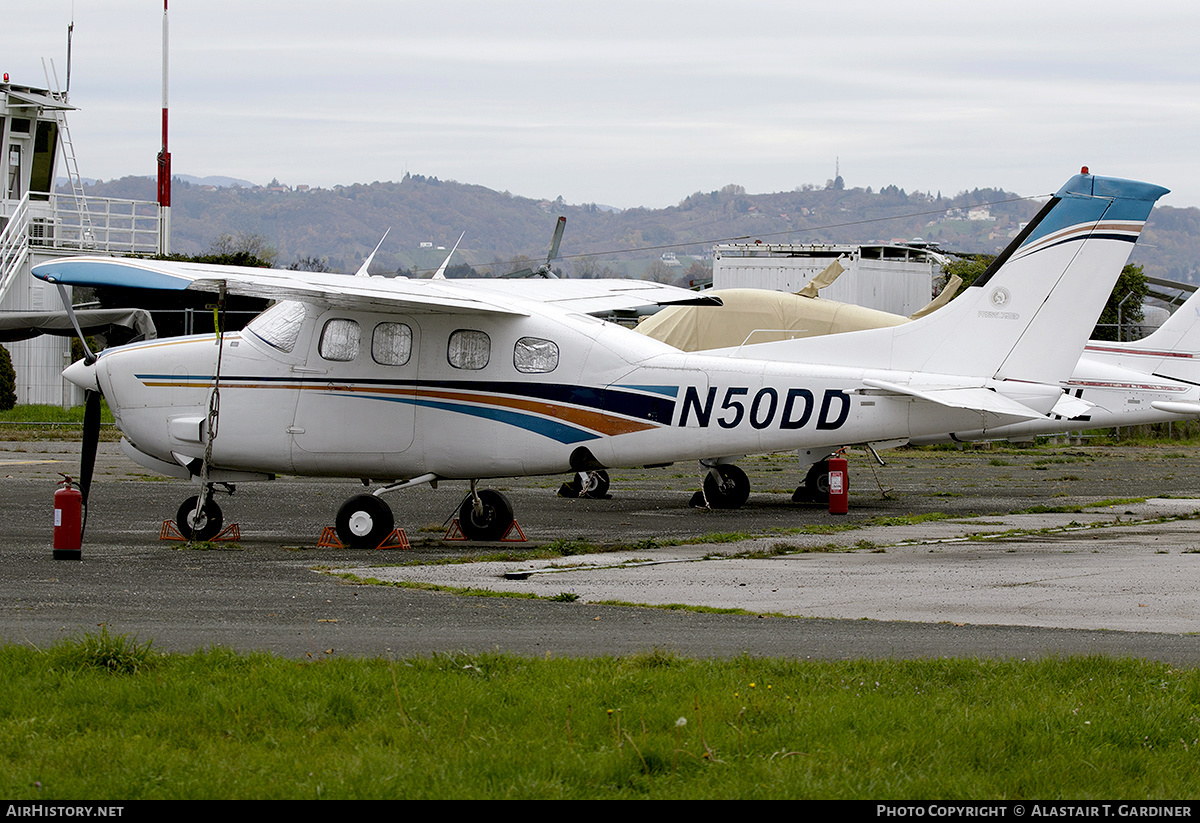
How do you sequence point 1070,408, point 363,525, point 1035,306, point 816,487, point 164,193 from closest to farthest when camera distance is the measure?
point 363,525 → point 1035,306 → point 1070,408 → point 816,487 → point 164,193

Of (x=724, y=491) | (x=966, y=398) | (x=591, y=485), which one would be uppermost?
(x=966, y=398)

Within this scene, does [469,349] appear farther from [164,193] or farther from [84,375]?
[164,193]

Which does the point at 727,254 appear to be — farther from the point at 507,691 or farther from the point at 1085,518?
the point at 507,691

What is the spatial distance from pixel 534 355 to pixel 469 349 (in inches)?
28.9

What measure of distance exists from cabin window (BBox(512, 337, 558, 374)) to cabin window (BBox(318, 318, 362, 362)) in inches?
71.2

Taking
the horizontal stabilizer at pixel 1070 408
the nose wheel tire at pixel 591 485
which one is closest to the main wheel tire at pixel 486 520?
the nose wheel tire at pixel 591 485

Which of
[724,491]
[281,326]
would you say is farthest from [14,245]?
[724,491]

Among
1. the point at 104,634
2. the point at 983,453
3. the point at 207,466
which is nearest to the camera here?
the point at 104,634

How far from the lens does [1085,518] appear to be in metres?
16.5

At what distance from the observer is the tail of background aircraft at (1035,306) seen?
14195mm

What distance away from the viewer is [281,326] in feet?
47.8

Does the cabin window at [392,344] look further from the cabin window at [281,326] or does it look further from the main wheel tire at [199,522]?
the main wheel tire at [199,522]

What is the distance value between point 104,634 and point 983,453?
26.8 meters
